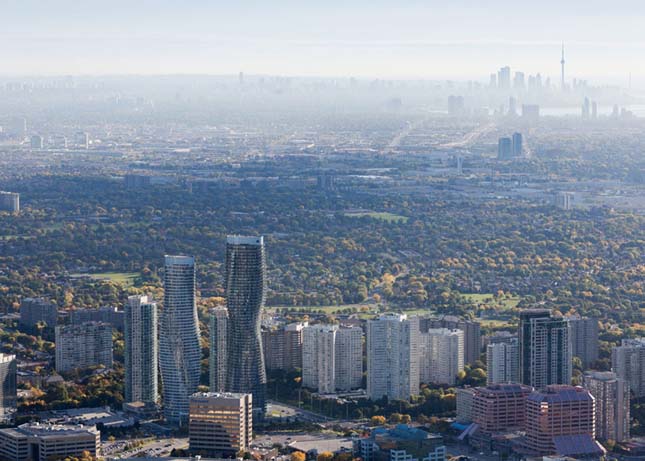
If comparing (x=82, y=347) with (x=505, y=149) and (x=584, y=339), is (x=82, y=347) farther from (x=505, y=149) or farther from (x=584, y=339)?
(x=505, y=149)

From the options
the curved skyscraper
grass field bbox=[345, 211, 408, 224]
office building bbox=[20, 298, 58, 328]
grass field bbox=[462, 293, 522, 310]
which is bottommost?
grass field bbox=[462, 293, 522, 310]

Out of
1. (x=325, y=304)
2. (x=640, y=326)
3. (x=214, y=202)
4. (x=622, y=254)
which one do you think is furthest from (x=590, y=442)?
(x=214, y=202)

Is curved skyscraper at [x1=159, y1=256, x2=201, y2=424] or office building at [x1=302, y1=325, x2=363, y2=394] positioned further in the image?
office building at [x1=302, y1=325, x2=363, y2=394]

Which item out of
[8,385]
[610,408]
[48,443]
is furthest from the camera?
[8,385]

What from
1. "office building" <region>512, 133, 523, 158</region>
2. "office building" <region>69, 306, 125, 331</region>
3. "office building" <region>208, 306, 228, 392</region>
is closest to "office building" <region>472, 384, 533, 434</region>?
"office building" <region>208, 306, 228, 392</region>

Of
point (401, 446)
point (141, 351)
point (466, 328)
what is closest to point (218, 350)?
point (141, 351)

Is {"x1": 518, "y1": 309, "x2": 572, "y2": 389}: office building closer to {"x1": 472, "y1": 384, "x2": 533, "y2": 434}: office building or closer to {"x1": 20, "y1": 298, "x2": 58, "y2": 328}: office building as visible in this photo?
{"x1": 472, "y1": 384, "x2": 533, "y2": 434}: office building
